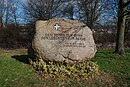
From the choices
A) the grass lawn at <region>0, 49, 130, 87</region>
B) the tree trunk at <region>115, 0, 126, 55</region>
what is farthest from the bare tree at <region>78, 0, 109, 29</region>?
the grass lawn at <region>0, 49, 130, 87</region>

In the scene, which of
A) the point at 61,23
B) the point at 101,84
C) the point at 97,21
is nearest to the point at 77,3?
the point at 97,21

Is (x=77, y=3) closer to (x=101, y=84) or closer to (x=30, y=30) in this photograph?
(x=30, y=30)

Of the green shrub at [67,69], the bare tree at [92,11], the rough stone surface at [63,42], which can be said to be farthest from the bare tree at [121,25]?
the bare tree at [92,11]

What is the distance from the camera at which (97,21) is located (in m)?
36.6

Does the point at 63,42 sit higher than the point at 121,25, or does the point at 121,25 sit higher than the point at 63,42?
the point at 121,25

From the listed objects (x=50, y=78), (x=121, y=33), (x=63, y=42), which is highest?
(x=121, y=33)

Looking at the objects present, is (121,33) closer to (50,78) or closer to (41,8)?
(50,78)

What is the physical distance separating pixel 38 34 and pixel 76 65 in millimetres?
2135

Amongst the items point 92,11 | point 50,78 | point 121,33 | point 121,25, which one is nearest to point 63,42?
point 50,78

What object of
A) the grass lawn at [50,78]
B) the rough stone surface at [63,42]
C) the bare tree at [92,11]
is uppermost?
the bare tree at [92,11]

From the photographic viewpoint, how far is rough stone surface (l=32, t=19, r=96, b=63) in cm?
1134

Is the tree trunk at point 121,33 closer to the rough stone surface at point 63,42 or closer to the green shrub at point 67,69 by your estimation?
the rough stone surface at point 63,42

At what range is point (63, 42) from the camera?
11664 millimetres

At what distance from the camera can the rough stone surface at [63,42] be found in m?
11.3
